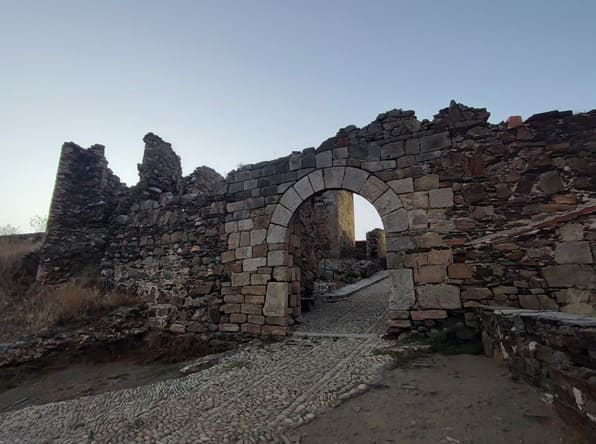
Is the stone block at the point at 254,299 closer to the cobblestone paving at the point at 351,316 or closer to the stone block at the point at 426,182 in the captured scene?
the cobblestone paving at the point at 351,316

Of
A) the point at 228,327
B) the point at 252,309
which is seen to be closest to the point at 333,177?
the point at 252,309

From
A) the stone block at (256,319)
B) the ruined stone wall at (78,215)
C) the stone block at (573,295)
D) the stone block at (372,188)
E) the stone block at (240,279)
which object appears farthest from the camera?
the ruined stone wall at (78,215)

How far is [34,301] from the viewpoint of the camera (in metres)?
6.62

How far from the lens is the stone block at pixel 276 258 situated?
5.62 meters

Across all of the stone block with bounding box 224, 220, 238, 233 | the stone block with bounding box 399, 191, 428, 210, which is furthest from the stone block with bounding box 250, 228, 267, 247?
the stone block with bounding box 399, 191, 428, 210

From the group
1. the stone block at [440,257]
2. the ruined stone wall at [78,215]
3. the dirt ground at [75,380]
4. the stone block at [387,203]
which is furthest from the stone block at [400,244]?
the ruined stone wall at [78,215]

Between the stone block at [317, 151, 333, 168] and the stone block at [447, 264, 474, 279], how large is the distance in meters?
2.51

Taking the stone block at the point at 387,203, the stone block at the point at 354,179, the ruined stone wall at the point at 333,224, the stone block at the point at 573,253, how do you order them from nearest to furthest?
1. the stone block at the point at 573,253
2. the stone block at the point at 387,203
3. the stone block at the point at 354,179
4. the ruined stone wall at the point at 333,224

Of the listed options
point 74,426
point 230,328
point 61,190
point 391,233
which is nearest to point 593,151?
point 391,233

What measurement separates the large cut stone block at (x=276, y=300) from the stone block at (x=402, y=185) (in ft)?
7.78

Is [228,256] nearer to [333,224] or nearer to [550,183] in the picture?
[550,183]

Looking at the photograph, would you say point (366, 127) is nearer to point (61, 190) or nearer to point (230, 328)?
point (230, 328)

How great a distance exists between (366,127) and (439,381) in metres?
3.91

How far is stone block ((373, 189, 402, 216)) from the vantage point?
494 centimetres
